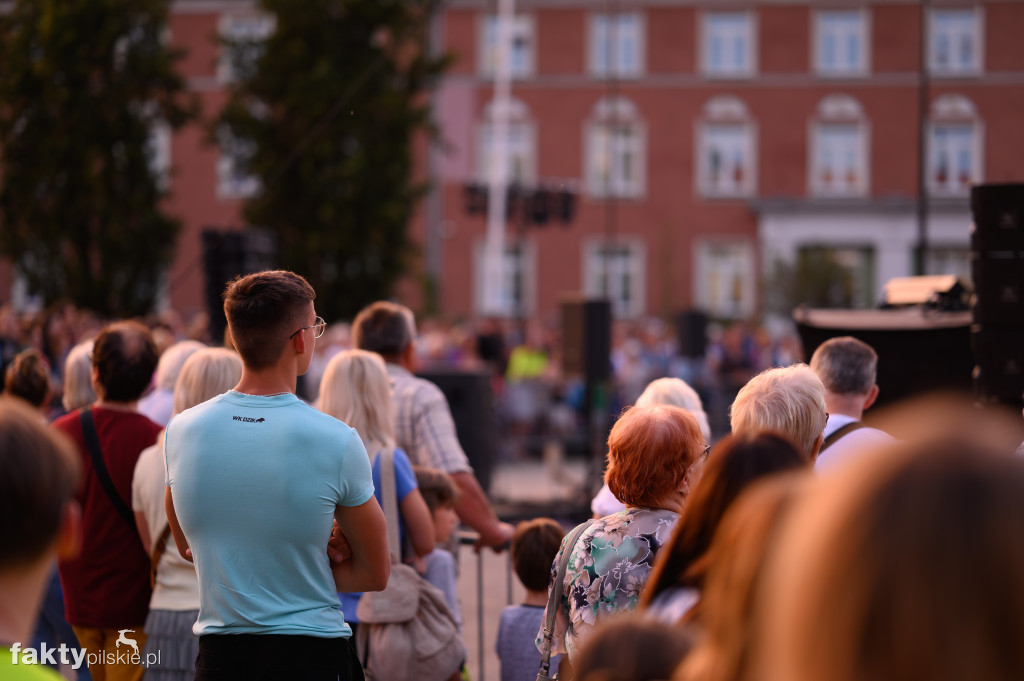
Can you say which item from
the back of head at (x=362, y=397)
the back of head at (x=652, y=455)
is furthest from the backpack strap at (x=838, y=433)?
the back of head at (x=362, y=397)

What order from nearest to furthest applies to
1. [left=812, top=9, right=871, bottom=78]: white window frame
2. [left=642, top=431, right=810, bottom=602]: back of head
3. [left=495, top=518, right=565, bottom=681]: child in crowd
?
1. [left=642, top=431, right=810, bottom=602]: back of head
2. [left=495, top=518, right=565, bottom=681]: child in crowd
3. [left=812, top=9, right=871, bottom=78]: white window frame

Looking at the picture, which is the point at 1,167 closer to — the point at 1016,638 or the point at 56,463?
the point at 56,463

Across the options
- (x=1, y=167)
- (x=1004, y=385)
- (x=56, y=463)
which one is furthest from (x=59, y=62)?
(x=56, y=463)

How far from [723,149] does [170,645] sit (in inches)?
1142

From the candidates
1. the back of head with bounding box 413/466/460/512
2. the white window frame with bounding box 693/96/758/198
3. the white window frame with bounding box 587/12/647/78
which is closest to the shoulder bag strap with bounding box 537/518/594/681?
the back of head with bounding box 413/466/460/512

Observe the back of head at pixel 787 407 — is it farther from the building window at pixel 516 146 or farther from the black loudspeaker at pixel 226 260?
the building window at pixel 516 146

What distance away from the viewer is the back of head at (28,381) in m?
4.95

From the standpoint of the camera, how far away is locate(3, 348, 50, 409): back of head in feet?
16.2

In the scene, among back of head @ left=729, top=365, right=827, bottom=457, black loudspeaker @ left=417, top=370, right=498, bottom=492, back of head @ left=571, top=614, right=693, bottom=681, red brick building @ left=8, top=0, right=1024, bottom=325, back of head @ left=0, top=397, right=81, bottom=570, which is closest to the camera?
back of head @ left=0, top=397, right=81, bottom=570

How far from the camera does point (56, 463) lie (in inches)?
56.0

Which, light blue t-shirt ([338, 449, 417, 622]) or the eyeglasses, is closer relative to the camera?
the eyeglasses

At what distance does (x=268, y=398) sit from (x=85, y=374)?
2.37 metres

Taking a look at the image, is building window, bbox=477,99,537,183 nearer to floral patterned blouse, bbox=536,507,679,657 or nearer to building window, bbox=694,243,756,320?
building window, bbox=694,243,756,320

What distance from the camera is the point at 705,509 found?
1.96 meters
